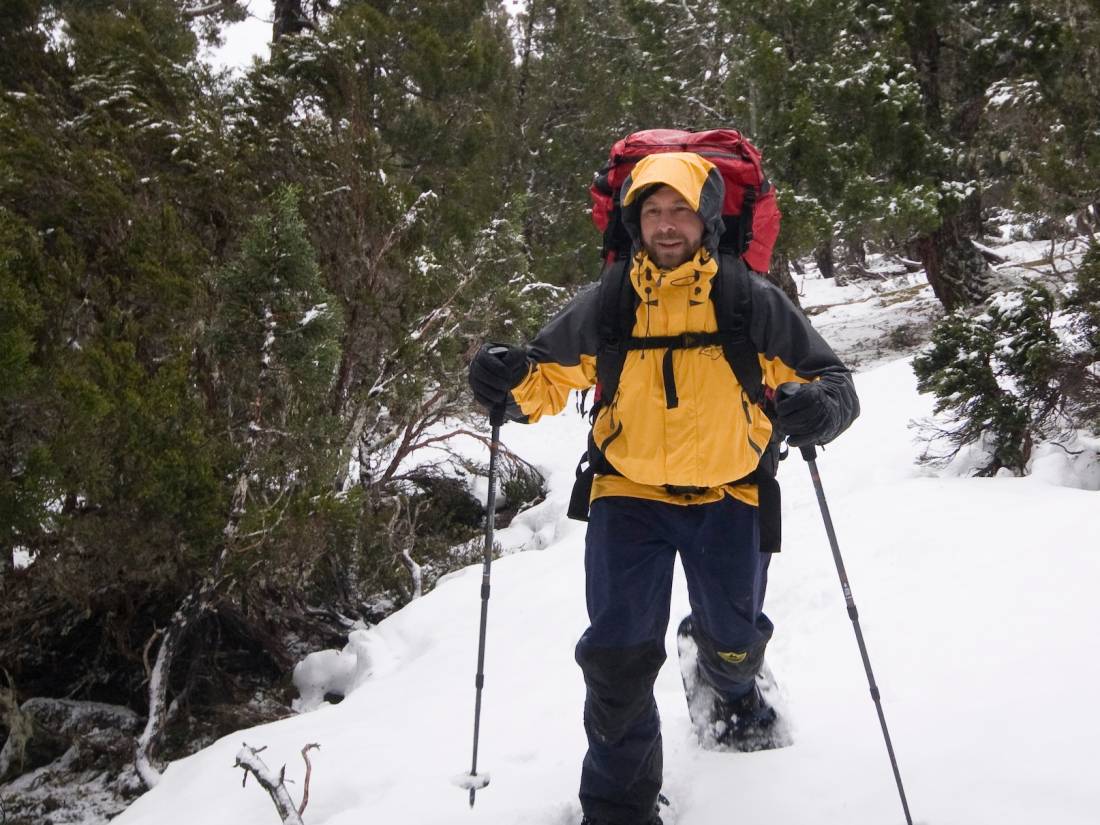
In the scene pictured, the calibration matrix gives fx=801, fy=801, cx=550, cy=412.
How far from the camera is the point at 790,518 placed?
5789mm

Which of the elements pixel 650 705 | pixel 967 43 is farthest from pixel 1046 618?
pixel 967 43

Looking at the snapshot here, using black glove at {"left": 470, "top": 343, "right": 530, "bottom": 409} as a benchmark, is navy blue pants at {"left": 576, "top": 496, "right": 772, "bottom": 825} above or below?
below

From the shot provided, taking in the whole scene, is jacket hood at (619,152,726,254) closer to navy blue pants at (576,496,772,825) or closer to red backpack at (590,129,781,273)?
red backpack at (590,129,781,273)

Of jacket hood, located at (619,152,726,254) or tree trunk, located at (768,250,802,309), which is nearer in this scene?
jacket hood, located at (619,152,726,254)

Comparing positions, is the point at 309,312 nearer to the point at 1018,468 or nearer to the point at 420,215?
the point at 420,215

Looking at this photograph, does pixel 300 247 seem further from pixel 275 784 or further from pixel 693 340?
pixel 693 340

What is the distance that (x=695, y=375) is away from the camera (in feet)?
7.75

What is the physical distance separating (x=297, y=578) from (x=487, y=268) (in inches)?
168

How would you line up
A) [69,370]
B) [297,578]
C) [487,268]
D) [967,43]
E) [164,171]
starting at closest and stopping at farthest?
[69,370], [297,578], [164,171], [487,268], [967,43]

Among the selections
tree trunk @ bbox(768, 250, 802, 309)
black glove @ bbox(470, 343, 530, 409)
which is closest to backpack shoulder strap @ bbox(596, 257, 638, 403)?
black glove @ bbox(470, 343, 530, 409)

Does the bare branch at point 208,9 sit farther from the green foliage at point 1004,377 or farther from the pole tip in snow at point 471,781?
the pole tip in snow at point 471,781

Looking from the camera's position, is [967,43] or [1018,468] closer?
[1018,468]

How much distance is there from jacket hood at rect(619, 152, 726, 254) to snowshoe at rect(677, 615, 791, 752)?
1421 millimetres

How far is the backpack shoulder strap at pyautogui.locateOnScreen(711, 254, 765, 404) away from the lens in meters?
2.36
